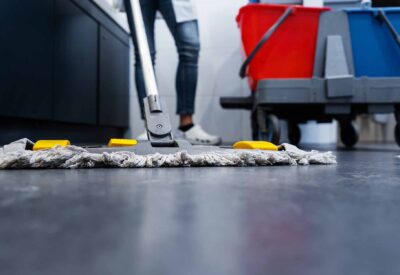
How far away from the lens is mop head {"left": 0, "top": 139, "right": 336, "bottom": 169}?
0.47m

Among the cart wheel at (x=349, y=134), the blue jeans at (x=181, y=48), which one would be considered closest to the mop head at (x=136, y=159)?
the blue jeans at (x=181, y=48)

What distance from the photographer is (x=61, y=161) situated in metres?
0.47

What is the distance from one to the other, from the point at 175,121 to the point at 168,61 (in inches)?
14.1

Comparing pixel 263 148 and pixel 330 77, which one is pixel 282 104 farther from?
pixel 263 148

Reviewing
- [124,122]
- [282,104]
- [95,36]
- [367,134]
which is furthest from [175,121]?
[367,134]

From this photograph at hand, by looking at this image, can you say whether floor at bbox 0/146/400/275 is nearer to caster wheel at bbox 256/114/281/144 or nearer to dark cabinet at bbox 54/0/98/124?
caster wheel at bbox 256/114/281/144

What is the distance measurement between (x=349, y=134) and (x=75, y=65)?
132 centimetres

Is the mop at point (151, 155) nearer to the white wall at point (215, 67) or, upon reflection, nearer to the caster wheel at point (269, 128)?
the caster wheel at point (269, 128)

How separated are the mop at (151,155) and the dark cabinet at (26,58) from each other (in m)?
0.65

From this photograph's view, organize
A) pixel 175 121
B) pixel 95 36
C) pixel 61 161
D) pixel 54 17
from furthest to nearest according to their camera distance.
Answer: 1. pixel 175 121
2. pixel 95 36
3. pixel 54 17
4. pixel 61 161

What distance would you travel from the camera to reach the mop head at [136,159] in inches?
18.3

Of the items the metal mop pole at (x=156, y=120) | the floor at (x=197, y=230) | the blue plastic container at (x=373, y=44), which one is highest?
the blue plastic container at (x=373, y=44)

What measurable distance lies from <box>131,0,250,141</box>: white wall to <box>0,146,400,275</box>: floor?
182 centimetres

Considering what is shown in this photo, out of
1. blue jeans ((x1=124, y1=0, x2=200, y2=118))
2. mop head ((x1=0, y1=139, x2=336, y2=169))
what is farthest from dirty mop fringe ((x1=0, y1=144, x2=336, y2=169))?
blue jeans ((x1=124, y1=0, x2=200, y2=118))
